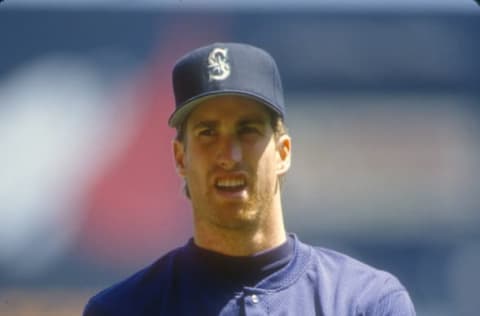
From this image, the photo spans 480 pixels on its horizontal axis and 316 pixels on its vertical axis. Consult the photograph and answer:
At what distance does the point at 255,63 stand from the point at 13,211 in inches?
231

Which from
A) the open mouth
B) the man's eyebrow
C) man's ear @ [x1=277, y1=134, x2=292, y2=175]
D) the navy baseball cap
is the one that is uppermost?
the navy baseball cap

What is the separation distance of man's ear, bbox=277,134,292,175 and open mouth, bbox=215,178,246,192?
14 centimetres

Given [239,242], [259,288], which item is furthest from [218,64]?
[259,288]

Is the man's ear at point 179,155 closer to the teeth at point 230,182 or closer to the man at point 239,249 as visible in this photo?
the man at point 239,249

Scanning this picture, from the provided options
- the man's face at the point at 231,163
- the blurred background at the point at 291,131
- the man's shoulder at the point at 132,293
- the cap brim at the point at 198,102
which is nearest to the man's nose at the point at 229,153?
the man's face at the point at 231,163

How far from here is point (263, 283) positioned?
2.77m

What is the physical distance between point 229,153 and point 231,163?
24 mm

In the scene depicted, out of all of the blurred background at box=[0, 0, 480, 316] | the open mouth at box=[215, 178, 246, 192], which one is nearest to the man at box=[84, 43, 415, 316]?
the open mouth at box=[215, 178, 246, 192]

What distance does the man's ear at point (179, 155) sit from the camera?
2.89 m

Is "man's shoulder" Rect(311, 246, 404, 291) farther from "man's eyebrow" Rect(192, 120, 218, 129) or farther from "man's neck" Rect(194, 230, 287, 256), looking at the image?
"man's eyebrow" Rect(192, 120, 218, 129)

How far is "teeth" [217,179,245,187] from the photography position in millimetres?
2736

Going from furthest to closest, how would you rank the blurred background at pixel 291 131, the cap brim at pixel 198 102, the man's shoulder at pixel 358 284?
1. the blurred background at pixel 291 131
2. the cap brim at pixel 198 102
3. the man's shoulder at pixel 358 284

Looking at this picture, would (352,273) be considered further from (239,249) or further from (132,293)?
(132,293)

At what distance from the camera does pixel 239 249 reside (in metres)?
2.77
